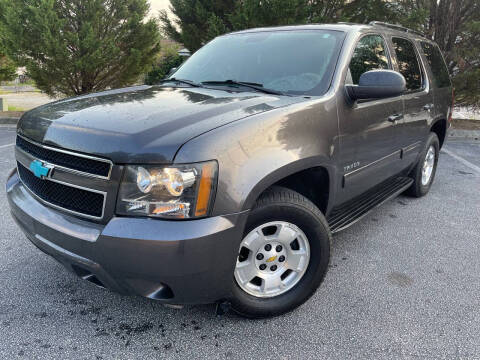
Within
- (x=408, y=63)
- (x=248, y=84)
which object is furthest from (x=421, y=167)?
(x=248, y=84)

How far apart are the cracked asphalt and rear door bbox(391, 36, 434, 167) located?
1.05 m

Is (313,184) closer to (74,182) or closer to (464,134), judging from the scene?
(74,182)

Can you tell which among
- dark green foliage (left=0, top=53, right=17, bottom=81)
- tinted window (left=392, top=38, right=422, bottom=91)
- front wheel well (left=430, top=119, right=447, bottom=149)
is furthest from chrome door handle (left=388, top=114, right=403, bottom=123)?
dark green foliage (left=0, top=53, right=17, bottom=81)

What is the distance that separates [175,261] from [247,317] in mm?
762

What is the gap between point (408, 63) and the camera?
12.6 feet

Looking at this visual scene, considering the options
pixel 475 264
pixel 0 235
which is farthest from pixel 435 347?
pixel 0 235

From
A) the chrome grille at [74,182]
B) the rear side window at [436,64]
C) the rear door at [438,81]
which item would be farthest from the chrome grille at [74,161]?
the rear side window at [436,64]

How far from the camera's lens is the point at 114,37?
9.88m

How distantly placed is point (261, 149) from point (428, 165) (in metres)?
3.53

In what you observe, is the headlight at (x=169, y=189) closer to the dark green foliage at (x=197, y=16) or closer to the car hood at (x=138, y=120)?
the car hood at (x=138, y=120)

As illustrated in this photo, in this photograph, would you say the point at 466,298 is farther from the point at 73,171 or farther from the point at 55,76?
the point at 55,76

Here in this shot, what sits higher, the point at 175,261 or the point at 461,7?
the point at 461,7

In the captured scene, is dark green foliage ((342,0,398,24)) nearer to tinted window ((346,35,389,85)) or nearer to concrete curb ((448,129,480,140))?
concrete curb ((448,129,480,140))

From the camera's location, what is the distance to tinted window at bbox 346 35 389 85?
2908mm
